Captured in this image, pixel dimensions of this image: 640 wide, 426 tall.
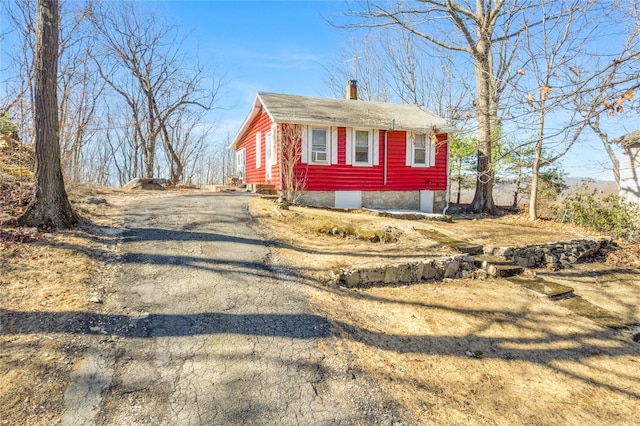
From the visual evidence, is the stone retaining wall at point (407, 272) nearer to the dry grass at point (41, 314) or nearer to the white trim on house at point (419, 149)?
the dry grass at point (41, 314)

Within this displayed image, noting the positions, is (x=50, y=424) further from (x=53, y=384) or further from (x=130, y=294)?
(x=130, y=294)

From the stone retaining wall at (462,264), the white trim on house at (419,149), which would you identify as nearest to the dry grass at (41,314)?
the stone retaining wall at (462,264)

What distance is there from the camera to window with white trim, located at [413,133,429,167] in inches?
537

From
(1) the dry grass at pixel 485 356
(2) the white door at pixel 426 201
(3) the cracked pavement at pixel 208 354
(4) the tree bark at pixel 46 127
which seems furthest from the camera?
(2) the white door at pixel 426 201

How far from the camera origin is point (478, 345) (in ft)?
13.2

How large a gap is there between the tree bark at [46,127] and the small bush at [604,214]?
13.6 metres

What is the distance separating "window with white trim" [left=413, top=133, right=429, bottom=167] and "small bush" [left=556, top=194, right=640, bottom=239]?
500 centimetres

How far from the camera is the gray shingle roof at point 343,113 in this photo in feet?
38.3

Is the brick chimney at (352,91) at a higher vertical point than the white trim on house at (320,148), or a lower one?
higher

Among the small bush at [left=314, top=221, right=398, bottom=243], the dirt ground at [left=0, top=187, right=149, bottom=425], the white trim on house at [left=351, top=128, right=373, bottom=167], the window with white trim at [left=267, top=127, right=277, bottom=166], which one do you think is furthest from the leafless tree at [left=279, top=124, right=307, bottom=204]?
the dirt ground at [left=0, top=187, right=149, bottom=425]

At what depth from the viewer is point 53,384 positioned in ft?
8.50

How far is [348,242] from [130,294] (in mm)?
4078

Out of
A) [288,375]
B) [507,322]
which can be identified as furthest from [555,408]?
[288,375]

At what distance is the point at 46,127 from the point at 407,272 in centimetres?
633
